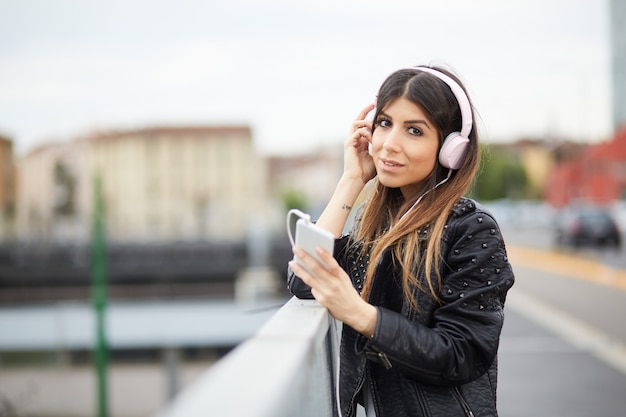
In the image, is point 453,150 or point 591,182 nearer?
point 453,150

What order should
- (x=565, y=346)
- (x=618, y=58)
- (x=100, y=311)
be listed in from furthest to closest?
1. (x=618, y=58)
2. (x=565, y=346)
3. (x=100, y=311)

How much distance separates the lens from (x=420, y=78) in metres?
1.71

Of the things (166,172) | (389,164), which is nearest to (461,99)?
(389,164)

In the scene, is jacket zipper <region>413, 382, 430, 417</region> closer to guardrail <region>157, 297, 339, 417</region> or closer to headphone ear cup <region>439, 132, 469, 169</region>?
guardrail <region>157, 297, 339, 417</region>

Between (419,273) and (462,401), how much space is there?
282 mm

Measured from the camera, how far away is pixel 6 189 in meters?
52.6

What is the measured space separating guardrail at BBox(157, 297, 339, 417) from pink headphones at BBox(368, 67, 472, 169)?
1.48 feet

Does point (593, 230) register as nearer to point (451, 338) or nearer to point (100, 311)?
point (100, 311)

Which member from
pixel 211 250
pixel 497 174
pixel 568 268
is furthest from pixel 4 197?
pixel 497 174

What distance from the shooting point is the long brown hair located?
1.60 metres

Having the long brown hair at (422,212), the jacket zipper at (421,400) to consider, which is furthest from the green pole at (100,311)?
the jacket zipper at (421,400)

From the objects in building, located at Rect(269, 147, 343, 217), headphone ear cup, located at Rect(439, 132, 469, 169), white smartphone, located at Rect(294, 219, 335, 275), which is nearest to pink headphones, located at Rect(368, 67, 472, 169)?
headphone ear cup, located at Rect(439, 132, 469, 169)

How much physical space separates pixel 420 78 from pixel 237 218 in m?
75.9

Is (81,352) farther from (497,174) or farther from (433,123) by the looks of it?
(497,174)
